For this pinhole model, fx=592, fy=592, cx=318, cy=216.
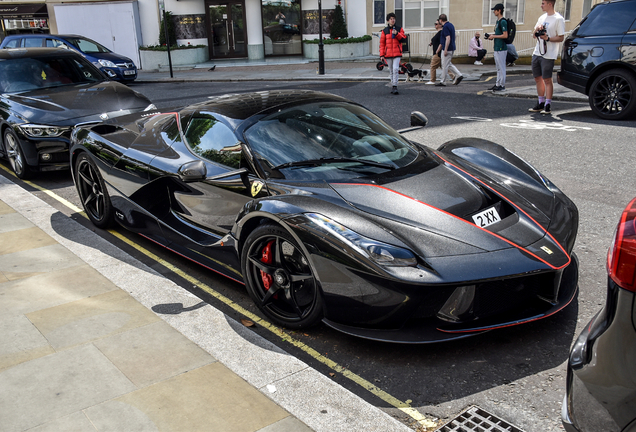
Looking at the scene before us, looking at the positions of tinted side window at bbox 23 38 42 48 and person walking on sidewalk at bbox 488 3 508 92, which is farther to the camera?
tinted side window at bbox 23 38 42 48

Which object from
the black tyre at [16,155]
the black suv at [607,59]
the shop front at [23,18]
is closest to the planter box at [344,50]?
the shop front at [23,18]

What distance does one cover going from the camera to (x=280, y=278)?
3676 mm

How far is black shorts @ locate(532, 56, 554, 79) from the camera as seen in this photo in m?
10.4

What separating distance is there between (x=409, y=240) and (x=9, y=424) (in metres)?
2.21

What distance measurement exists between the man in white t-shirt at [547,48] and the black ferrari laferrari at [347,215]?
246 inches

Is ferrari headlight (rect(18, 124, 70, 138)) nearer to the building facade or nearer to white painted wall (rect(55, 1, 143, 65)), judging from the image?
the building facade

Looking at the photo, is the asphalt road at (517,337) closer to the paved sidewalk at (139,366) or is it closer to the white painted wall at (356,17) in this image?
the paved sidewalk at (139,366)

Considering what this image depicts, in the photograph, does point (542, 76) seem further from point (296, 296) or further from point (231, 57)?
point (231, 57)

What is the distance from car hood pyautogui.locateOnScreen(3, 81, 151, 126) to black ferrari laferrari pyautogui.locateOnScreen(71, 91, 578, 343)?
2.69 meters

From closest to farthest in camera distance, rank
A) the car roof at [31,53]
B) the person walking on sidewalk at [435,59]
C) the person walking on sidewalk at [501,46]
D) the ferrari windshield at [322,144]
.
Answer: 1. the ferrari windshield at [322,144]
2. the car roof at [31,53]
3. the person walking on sidewalk at [501,46]
4. the person walking on sidewalk at [435,59]

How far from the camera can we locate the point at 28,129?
24.5 ft

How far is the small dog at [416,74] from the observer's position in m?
17.1

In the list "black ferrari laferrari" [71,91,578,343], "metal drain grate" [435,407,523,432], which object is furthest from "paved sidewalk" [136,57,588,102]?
"metal drain grate" [435,407,523,432]

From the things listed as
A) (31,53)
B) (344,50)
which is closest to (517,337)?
(31,53)
